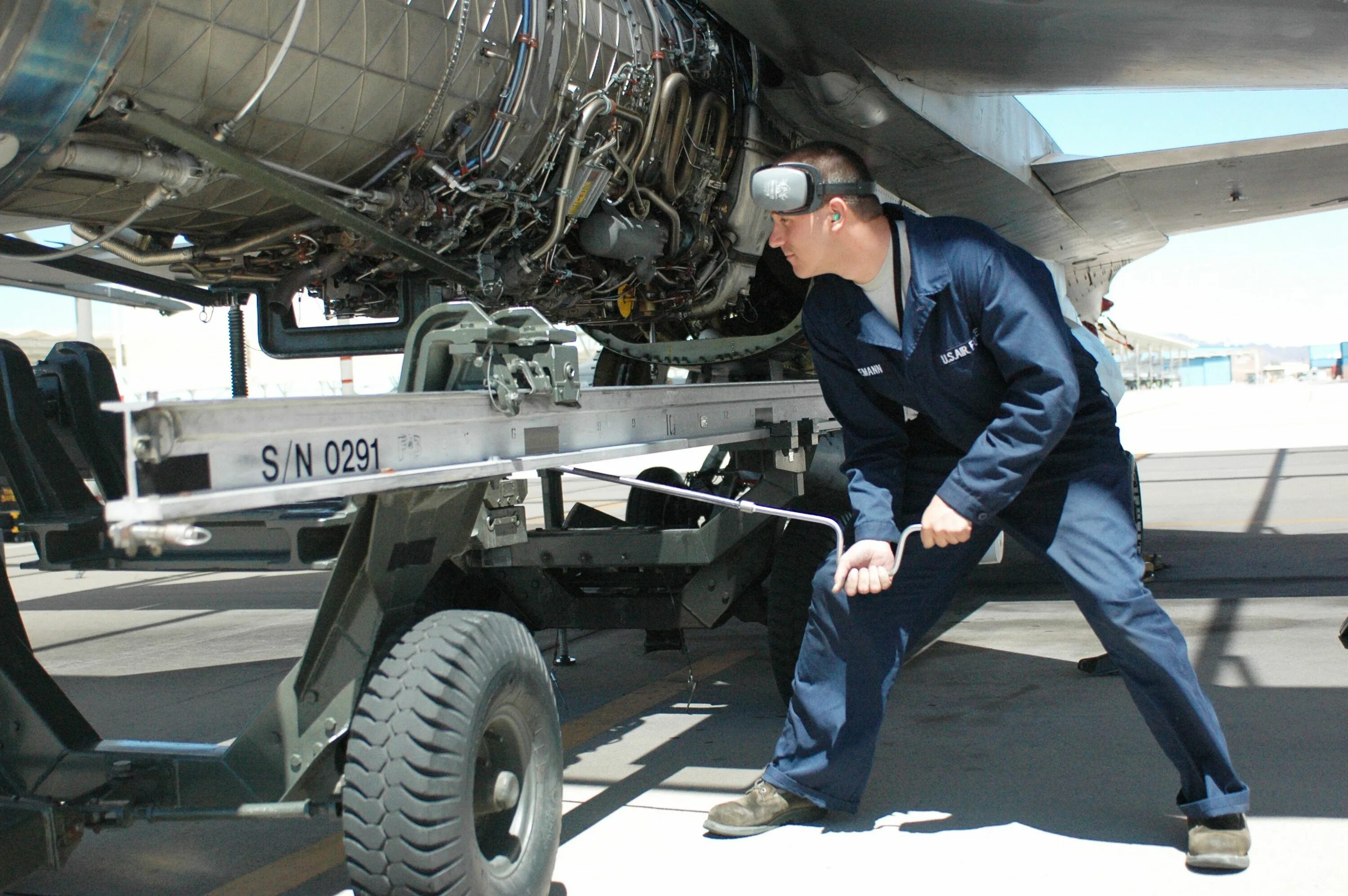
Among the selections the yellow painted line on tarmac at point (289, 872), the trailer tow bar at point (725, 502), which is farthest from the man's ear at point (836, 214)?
the yellow painted line on tarmac at point (289, 872)

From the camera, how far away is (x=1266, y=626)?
5824 millimetres

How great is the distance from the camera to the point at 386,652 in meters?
2.67

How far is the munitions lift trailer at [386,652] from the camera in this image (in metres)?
2.41

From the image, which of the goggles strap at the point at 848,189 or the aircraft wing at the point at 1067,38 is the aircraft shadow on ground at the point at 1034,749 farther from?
the aircraft wing at the point at 1067,38

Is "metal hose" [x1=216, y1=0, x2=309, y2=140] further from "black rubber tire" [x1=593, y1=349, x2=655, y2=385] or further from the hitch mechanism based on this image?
"black rubber tire" [x1=593, y1=349, x2=655, y2=385]

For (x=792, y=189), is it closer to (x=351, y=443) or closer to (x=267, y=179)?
(x=267, y=179)

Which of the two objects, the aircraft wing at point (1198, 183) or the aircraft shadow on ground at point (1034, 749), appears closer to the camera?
the aircraft shadow on ground at point (1034, 749)

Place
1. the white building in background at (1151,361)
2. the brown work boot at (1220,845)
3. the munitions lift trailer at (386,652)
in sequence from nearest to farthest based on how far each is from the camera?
1. the munitions lift trailer at (386,652)
2. the brown work boot at (1220,845)
3. the white building in background at (1151,361)

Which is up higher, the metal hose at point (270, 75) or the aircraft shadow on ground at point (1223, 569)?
the metal hose at point (270, 75)

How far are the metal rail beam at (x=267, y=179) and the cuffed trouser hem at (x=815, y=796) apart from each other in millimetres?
1861

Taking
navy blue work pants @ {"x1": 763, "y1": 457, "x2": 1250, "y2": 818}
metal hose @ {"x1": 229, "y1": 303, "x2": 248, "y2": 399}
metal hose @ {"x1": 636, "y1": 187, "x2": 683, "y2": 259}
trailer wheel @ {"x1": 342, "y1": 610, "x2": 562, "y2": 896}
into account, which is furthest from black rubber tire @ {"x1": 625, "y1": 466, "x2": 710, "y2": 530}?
trailer wheel @ {"x1": 342, "y1": 610, "x2": 562, "y2": 896}

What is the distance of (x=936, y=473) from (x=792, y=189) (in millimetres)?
986

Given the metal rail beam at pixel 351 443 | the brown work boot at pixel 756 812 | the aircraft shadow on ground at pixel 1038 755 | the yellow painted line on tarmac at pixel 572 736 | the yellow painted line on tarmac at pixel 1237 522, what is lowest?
the yellow painted line on tarmac at pixel 1237 522

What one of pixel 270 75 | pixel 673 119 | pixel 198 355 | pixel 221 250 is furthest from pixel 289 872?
pixel 198 355
